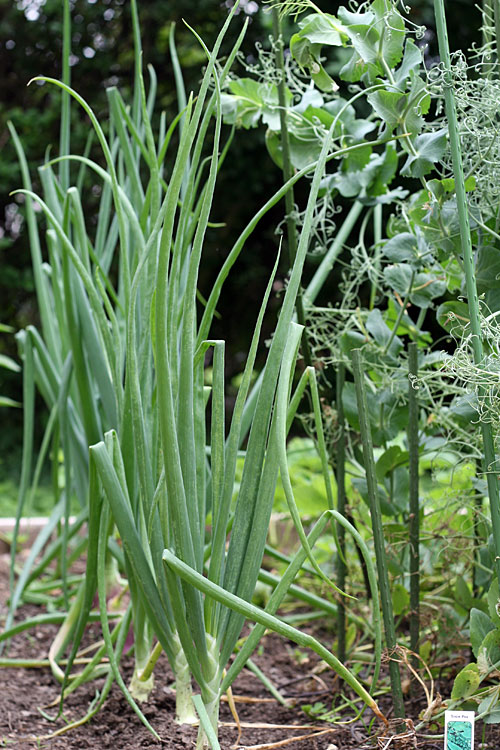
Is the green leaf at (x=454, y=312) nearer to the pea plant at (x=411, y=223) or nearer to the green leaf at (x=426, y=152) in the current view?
the pea plant at (x=411, y=223)

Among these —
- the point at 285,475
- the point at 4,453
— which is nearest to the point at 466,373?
the point at 285,475

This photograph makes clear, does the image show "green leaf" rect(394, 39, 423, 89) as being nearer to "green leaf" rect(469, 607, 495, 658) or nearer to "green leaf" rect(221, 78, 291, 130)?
"green leaf" rect(221, 78, 291, 130)

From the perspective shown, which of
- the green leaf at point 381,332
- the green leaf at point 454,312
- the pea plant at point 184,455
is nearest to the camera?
the pea plant at point 184,455

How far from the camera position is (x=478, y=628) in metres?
0.63

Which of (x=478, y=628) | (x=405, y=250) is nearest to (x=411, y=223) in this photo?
(x=405, y=250)

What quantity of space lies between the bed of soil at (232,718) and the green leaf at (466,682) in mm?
46

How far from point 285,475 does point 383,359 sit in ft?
1.05

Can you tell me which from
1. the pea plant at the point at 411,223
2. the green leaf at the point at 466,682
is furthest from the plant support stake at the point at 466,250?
the green leaf at the point at 466,682

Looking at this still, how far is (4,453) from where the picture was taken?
3078 mm

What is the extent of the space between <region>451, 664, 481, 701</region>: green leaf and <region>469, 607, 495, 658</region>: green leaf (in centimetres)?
2

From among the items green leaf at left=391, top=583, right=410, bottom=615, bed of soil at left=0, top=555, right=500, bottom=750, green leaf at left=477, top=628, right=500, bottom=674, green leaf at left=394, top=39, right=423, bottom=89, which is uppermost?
green leaf at left=394, top=39, right=423, bottom=89

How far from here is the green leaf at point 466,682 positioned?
1.99ft

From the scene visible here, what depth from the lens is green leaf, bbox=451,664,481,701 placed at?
61cm

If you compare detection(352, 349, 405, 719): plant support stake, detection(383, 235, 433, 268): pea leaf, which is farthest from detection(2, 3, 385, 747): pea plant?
detection(383, 235, 433, 268): pea leaf
